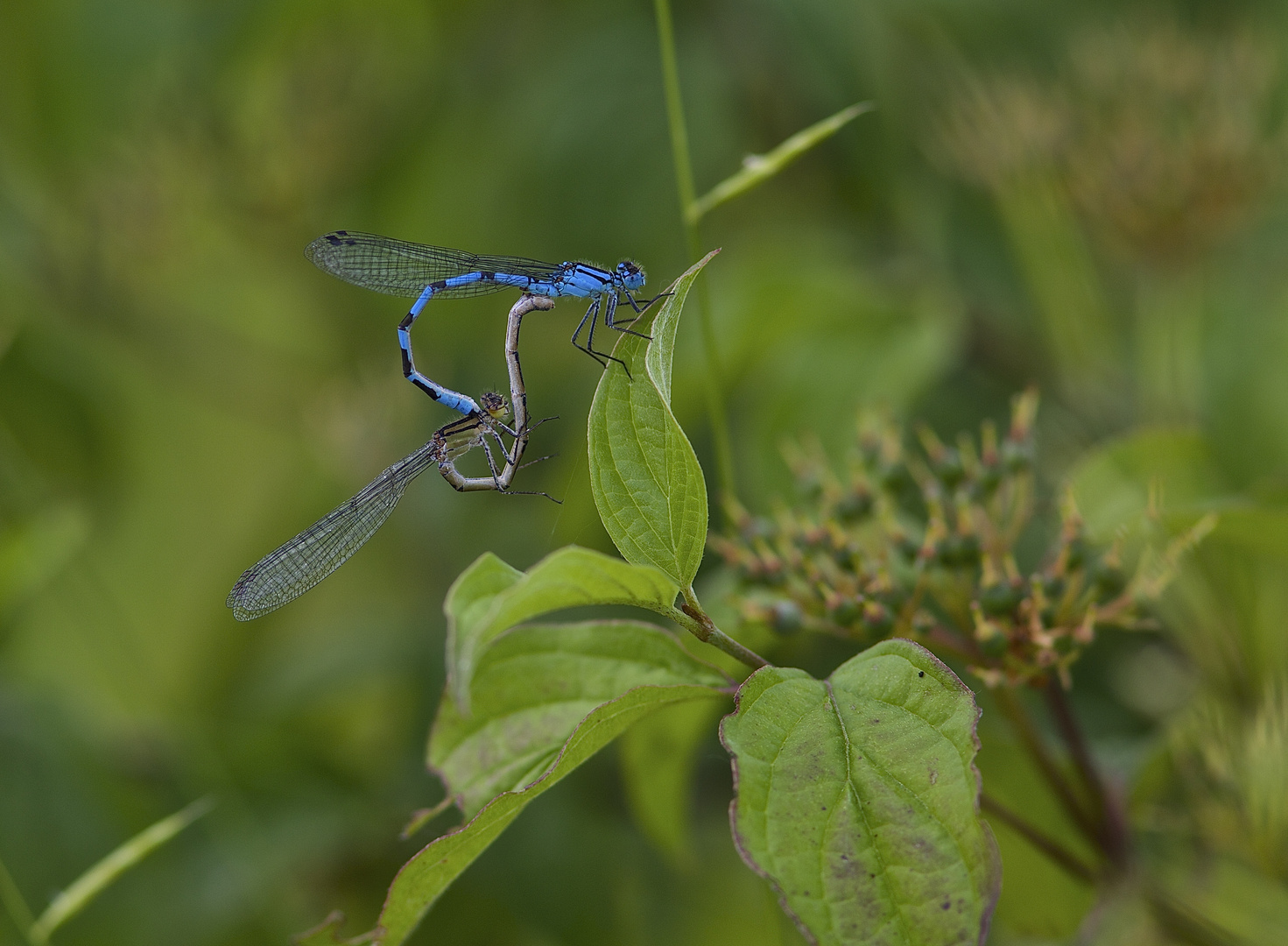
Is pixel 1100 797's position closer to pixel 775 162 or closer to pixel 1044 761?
pixel 1044 761

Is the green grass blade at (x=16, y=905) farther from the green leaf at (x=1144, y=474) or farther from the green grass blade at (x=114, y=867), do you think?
the green leaf at (x=1144, y=474)

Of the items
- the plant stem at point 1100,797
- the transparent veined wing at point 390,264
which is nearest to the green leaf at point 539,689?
the plant stem at point 1100,797

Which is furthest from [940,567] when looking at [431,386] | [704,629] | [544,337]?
[544,337]

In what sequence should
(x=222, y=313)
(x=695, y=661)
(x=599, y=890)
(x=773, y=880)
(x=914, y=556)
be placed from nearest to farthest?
(x=773, y=880)
(x=695, y=661)
(x=914, y=556)
(x=599, y=890)
(x=222, y=313)

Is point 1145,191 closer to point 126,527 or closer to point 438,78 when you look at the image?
point 438,78

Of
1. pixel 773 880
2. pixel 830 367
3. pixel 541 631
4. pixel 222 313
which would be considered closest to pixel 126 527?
pixel 222 313

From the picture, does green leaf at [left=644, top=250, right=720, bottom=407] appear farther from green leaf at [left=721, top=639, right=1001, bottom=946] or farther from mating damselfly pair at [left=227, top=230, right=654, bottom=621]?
mating damselfly pair at [left=227, top=230, right=654, bottom=621]
